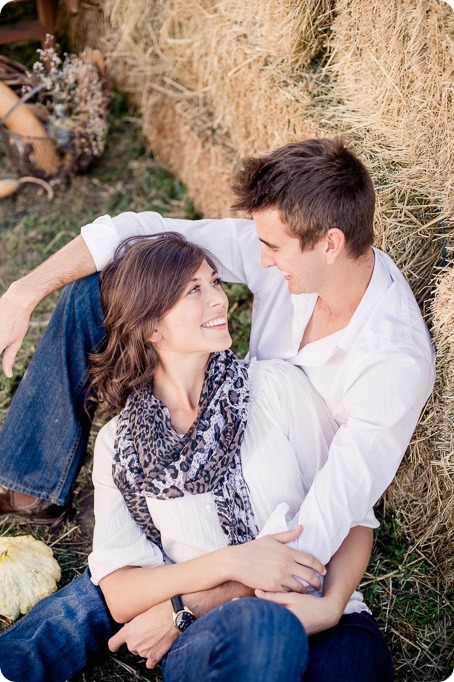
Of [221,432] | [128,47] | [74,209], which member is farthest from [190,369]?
[128,47]

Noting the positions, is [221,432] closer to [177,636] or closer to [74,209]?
[177,636]

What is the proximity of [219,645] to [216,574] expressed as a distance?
1.12 feet

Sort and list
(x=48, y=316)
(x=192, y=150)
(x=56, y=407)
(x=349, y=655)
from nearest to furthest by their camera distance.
Result: (x=349, y=655)
(x=56, y=407)
(x=48, y=316)
(x=192, y=150)

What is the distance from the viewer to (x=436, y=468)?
123 inches

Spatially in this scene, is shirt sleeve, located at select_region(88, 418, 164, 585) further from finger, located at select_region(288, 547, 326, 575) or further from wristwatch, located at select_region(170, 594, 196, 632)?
finger, located at select_region(288, 547, 326, 575)

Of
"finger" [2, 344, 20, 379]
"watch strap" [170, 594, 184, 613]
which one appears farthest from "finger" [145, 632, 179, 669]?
"finger" [2, 344, 20, 379]

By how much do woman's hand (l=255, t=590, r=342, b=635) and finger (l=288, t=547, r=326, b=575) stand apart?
9 cm

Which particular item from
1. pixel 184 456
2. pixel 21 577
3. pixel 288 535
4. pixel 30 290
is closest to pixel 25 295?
pixel 30 290

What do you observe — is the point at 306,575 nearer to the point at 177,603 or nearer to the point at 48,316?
the point at 177,603

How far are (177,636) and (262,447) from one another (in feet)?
2.44

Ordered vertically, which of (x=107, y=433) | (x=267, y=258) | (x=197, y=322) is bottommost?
(x=107, y=433)

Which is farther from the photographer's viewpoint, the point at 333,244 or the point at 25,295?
the point at 25,295

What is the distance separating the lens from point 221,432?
9.36 ft

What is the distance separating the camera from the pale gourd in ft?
10.2
